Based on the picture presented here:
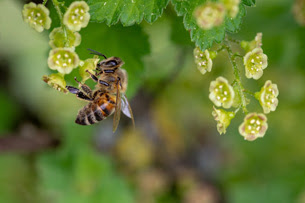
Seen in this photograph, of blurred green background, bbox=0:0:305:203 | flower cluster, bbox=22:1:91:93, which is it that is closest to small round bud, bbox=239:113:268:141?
flower cluster, bbox=22:1:91:93

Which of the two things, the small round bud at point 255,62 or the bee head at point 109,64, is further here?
the bee head at point 109,64

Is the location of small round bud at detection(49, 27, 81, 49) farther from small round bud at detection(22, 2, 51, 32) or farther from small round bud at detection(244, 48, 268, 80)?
small round bud at detection(244, 48, 268, 80)

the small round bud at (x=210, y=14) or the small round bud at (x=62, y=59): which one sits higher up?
the small round bud at (x=210, y=14)

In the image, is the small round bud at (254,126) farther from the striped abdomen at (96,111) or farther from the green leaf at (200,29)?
the striped abdomen at (96,111)

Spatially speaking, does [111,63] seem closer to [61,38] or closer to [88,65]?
[88,65]

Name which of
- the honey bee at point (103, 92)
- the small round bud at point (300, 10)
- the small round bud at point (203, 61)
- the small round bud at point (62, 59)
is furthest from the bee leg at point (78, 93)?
the small round bud at point (300, 10)

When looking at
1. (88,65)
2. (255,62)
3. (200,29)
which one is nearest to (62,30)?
(88,65)
